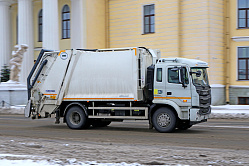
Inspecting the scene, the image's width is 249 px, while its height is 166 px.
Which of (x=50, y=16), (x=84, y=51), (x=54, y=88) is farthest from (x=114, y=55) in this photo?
(x=50, y=16)

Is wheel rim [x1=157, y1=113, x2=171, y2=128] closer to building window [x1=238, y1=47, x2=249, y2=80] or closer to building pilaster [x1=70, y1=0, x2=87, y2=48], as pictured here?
building window [x1=238, y1=47, x2=249, y2=80]

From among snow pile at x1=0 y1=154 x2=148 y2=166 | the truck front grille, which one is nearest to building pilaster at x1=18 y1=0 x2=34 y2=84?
the truck front grille

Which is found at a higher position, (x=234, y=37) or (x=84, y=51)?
(x=234, y=37)

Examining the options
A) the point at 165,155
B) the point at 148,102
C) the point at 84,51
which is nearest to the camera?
the point at 165,155

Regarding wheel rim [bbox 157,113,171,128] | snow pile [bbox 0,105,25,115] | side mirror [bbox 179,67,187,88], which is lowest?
snow pile [bbox 0,105,25,115]

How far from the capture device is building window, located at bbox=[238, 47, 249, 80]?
1147 inches

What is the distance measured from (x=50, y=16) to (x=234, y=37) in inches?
548

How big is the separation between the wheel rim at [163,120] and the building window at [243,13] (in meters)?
17.5

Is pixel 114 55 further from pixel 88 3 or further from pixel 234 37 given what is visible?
pixel 88 3

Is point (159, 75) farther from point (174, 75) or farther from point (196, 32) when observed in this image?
point (196, 32)

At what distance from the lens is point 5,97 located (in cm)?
3106

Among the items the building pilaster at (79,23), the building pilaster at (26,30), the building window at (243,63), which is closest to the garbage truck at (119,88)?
the building window at (243,63)

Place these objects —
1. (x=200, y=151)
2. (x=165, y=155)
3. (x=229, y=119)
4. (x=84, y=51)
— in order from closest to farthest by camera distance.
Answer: (x=165, y=155) → (x=200, y=151) → (x=84, y=51) → (x=229, y=119)

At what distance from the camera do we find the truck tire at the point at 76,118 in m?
15.5
